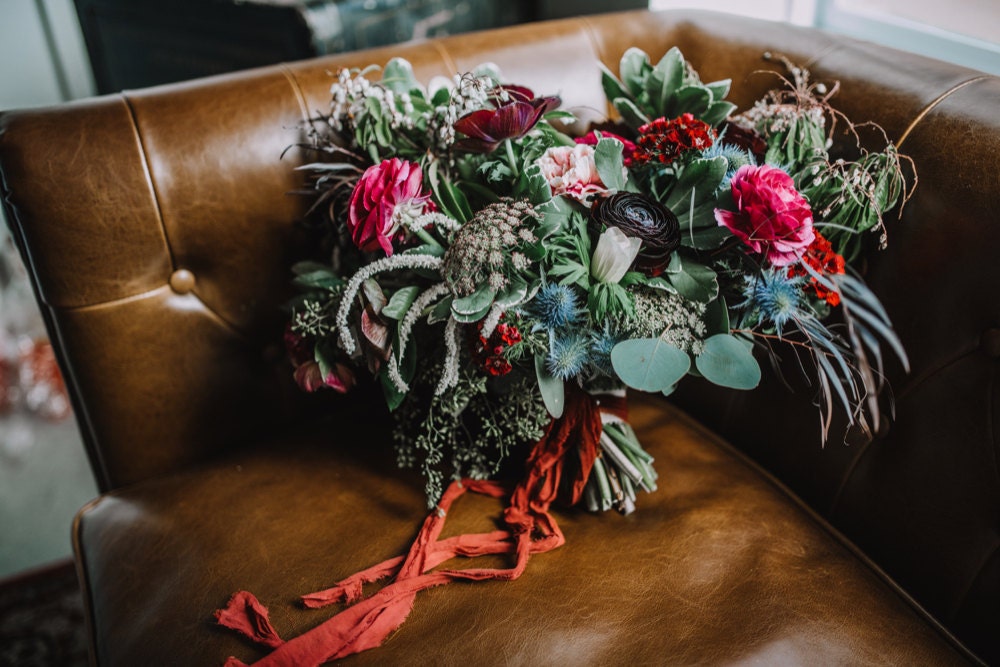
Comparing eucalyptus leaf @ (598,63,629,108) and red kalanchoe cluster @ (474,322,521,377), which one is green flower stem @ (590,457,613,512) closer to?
red kalanchoe cluster @ (474,322,521,377)

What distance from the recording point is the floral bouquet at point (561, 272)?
2.42 ft

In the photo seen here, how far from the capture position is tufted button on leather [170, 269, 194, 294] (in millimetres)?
966

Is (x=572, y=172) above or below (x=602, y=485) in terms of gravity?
above

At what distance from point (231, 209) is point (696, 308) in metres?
0.65

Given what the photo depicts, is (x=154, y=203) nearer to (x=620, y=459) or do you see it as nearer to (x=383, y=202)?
(x=383, y=202)

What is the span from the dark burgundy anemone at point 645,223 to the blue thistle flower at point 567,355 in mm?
109

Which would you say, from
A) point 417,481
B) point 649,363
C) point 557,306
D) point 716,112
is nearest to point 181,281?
point 417,481

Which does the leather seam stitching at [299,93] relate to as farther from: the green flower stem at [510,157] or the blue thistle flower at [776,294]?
the blue thistle flower at [776,294]

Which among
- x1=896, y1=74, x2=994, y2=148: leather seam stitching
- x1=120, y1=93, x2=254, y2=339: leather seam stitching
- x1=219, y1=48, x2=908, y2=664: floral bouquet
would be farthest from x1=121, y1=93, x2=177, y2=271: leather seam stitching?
x1=896, y1=74, x2=994, y2=148: leather seam stitching

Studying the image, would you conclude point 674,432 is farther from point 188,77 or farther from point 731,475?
point 188,77

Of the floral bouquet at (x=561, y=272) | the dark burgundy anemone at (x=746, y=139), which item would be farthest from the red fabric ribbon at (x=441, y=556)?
the dark burgundy anemone at (x=746, y=139)

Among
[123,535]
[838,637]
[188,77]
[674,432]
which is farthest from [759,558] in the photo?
[188,77]

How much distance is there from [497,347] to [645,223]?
0.68 feet

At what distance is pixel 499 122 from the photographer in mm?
769
